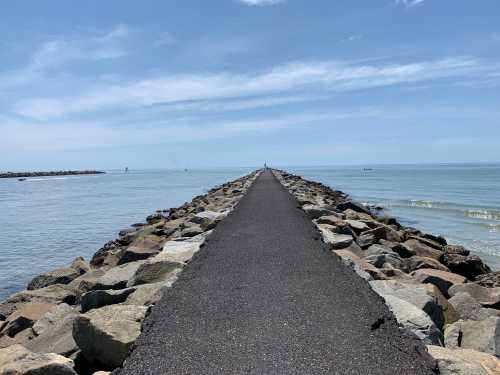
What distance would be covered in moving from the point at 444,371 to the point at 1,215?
2688 centimetres

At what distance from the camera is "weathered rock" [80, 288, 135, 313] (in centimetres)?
575

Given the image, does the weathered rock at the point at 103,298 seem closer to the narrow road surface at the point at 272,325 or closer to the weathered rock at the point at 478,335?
the narrow road surface at the point at 272,325

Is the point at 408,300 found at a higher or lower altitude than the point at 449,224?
higher

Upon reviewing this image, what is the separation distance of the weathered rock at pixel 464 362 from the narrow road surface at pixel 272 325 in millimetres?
143

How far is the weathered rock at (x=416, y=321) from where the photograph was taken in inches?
164

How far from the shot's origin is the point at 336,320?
457 centimetres

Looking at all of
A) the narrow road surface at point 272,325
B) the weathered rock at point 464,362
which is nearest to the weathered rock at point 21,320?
the narrow road surface at point 272,325

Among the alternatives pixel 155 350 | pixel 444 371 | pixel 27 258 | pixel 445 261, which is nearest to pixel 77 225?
pixel 27 258

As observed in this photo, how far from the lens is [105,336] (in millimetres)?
4094

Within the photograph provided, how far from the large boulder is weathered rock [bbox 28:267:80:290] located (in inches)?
117

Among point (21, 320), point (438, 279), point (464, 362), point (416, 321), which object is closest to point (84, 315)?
point (21, 320)

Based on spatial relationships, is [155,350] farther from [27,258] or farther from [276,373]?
[27,258]

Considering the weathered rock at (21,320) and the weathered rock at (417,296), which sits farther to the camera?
the weathered rock at (21,320)

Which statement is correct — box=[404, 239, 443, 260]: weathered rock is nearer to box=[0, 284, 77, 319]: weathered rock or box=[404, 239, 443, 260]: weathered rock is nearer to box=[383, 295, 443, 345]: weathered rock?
box=[383, 295, 443, 345]: weathered rock
